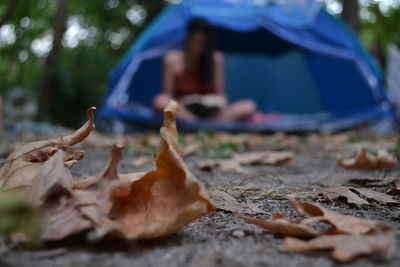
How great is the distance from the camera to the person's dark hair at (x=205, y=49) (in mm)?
4758

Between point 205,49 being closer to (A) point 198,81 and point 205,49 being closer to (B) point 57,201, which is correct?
(A) point 198,81

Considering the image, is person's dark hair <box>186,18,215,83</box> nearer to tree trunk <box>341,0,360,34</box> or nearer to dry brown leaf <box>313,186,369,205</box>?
tree trunk <box>341,0,360,34</box>

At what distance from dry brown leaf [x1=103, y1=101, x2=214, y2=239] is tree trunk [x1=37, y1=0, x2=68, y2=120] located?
5194 mm

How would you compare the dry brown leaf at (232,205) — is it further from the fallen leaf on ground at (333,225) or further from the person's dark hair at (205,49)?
the person's dark hair at (205,49)

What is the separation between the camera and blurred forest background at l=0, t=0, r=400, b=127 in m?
6.10

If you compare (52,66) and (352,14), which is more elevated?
(352,14)

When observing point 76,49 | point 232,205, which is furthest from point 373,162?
point 76,49

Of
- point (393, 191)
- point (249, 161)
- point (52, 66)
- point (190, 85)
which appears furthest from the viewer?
point (52, 66)

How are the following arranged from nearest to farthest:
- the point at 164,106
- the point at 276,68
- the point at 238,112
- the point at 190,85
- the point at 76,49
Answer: the point at 164,106 → the point at 238,112 → the point at 190,85 → the point at 276,68 → the point at 76,49

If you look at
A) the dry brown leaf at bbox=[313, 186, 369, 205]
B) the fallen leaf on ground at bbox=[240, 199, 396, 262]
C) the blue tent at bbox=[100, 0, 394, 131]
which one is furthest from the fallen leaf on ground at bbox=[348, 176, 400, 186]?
the blue tent at bbox=[100, 0, 394, 131]

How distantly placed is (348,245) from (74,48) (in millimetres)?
7964

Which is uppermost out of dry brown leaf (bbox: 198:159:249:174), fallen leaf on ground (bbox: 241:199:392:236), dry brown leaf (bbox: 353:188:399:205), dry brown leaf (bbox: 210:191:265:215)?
fallen leaf on ground (bbox: 241:199:392:236)

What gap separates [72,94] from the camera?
654 cm

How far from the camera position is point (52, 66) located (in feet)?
19.7
